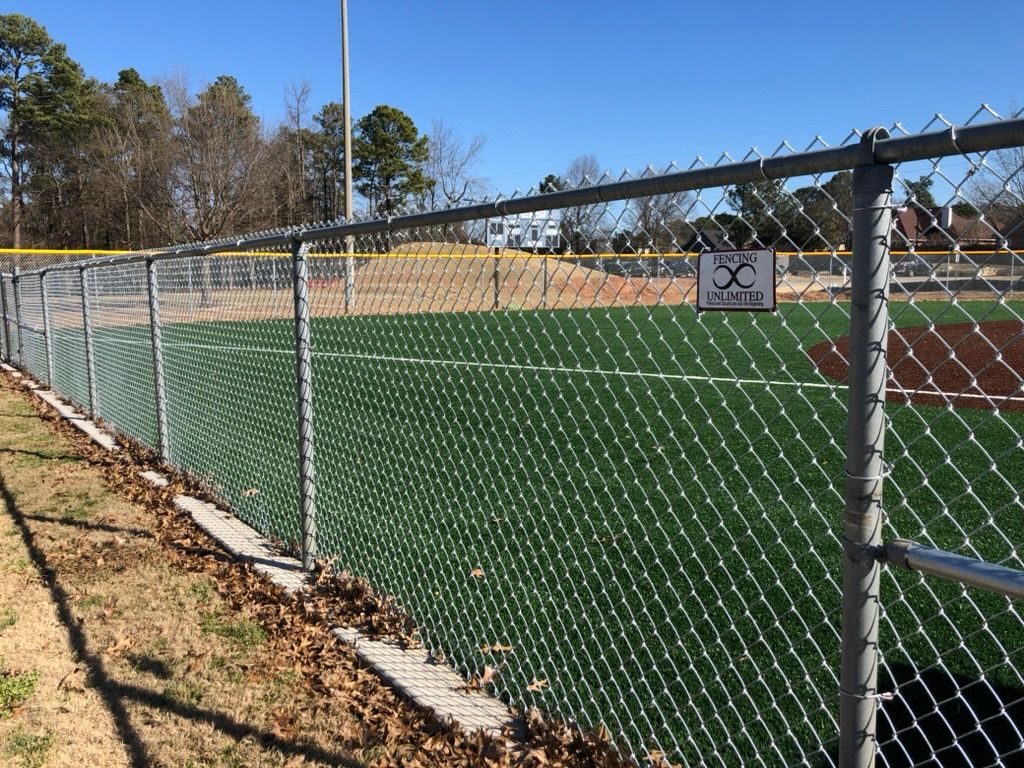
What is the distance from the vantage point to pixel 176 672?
137 inches

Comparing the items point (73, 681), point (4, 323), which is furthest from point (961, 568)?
point (4, 323)

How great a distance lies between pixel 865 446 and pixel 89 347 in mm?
8518

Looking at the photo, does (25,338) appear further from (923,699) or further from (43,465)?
(923,699)

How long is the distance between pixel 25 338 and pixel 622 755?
13.4 m

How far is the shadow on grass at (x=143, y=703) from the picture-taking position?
2.90m

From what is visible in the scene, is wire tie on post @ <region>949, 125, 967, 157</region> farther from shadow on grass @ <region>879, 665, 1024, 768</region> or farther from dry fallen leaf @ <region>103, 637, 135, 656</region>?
dry fallen leaf @ <region>103, 637, 135, 656</region>

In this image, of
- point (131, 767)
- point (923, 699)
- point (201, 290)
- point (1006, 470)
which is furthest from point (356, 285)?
point (1006, 470)

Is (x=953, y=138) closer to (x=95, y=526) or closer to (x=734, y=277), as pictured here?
(x=734, y=277)

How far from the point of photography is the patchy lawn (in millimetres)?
2896

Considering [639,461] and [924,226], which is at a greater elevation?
[924,226]

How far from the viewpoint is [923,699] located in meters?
3.03

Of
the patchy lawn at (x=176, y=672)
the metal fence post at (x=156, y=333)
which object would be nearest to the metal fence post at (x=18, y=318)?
the metal fence post at (x=156, y=333)

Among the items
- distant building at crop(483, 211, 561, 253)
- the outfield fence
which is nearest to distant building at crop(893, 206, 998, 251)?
the outfield fence

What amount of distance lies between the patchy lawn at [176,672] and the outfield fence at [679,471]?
46cm
